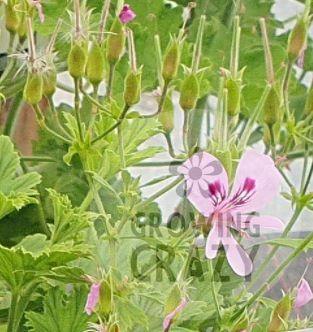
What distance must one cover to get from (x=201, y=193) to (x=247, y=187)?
0.07ft

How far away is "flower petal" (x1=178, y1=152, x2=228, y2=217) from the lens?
1.22 ft

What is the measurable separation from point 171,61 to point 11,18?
4.2 inches

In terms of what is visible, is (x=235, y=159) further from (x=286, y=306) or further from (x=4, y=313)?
(x=4, y=313)

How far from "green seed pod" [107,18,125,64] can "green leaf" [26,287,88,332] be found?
131 millimetres

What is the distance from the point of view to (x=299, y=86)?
0.74m

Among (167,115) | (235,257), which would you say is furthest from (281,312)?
(167,115)

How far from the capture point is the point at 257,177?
0.37 meters

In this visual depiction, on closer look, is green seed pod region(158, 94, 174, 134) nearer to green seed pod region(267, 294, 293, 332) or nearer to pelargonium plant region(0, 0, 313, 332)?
pelargonium plant region(0, 0, 313, 332)

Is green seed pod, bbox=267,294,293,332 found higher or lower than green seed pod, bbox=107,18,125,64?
lower

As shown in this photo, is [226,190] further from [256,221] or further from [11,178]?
[11,178]

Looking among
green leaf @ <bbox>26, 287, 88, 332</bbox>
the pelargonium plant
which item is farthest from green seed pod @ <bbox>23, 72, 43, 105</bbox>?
green leaf @ <bbox>26, 287, 88, 332</bbox>

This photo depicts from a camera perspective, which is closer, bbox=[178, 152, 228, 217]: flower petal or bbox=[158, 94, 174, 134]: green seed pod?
bbox=[178, 152, 228, 217]: flower petal

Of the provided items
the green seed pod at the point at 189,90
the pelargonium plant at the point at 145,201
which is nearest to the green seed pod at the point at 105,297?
the pelargonium plant at the point at 145,201

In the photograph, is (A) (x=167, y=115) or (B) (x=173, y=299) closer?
(B) (x=173, y=299)
